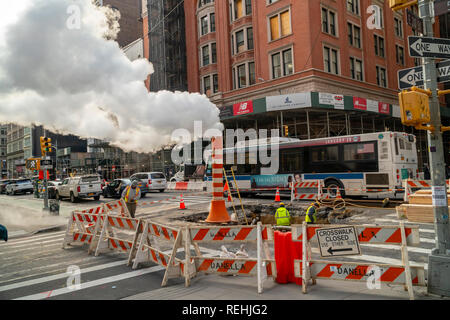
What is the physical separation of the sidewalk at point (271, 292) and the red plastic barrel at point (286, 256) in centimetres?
12

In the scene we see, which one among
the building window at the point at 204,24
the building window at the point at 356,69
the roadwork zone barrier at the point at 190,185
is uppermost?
the building window at the point at 204,24

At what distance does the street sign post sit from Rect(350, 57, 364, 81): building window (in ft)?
95.0

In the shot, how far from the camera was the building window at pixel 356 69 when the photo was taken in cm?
3038

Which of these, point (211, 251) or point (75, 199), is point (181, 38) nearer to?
point (75, 199)

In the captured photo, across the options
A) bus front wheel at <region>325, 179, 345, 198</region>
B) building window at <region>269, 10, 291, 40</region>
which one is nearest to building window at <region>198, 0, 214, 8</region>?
building window at <region>269, 10, 291, 40</region>

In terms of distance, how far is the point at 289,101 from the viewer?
82.7 ft

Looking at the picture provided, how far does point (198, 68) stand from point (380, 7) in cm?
2103

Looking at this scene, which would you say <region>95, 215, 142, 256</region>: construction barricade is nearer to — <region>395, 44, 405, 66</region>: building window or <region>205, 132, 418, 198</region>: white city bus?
<region>205, 132, 418, 198</region>: white city bus

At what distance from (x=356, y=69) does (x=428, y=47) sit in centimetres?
2885

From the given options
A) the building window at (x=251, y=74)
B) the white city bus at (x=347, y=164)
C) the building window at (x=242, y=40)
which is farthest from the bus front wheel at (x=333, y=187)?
the building window at (x=242, y=40)

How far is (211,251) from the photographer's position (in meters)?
7.50

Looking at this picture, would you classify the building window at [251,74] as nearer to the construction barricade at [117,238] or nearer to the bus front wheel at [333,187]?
the bus front wheel at [333,187]

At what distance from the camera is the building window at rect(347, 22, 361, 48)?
30570 millimetres
